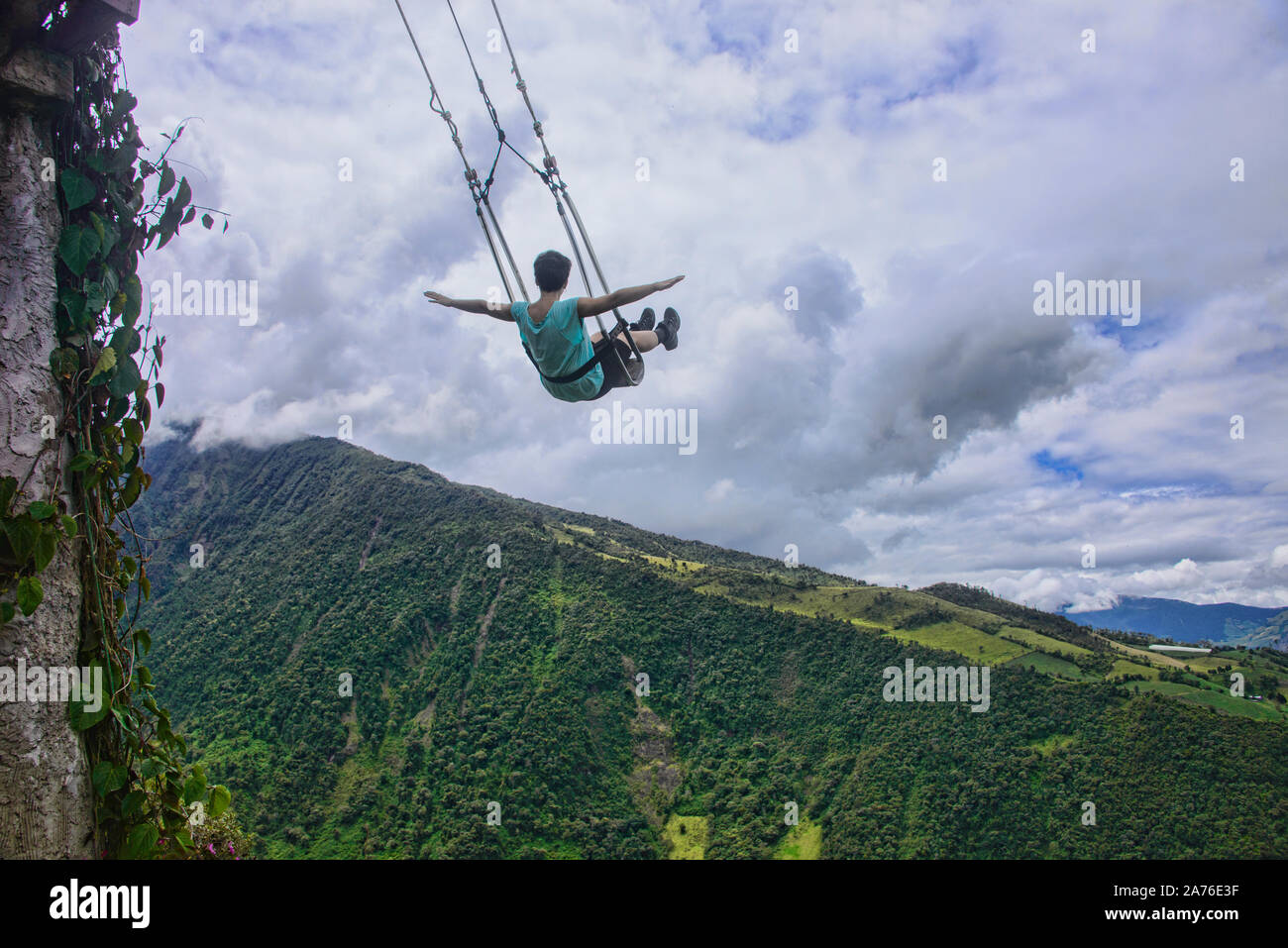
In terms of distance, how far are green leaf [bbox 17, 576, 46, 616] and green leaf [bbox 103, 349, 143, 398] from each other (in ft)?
3.54

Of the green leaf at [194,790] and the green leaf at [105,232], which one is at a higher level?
the green leaf at [105,232]

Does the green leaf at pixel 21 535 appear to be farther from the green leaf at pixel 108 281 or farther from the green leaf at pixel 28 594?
the green leaf at pixel 108 281

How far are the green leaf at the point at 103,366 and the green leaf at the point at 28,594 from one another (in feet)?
3.37

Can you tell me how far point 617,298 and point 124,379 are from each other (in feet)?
8.64

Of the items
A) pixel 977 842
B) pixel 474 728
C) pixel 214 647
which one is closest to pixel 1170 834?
pixel 977 842

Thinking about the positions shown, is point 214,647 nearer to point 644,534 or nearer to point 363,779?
point 363,779

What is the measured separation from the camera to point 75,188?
3.64 metres

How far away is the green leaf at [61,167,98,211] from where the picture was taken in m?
3.62

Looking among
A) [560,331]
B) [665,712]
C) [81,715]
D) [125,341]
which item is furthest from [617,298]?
[665,712]

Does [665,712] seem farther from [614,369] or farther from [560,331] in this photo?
[560,331]

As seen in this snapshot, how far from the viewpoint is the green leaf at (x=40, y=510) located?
3.16m

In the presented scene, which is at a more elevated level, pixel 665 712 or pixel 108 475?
pixel 108 475

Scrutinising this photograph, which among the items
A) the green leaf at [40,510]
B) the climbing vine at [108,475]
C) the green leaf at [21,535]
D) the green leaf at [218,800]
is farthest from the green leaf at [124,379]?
the green leaf at [218,800]

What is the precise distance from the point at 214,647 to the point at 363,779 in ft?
115
